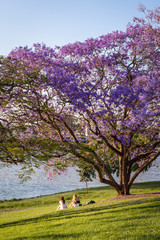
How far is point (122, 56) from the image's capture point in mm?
18453

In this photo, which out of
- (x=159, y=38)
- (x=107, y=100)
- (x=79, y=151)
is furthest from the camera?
(x=79, y=151)

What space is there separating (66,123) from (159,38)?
8.00 metres

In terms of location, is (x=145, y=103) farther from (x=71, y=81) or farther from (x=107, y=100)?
(x=71, y=81)

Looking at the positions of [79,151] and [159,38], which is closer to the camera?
[159,38]

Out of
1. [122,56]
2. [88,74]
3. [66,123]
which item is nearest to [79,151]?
[66,123]

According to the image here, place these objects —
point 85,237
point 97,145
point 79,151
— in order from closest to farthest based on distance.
Result: point 85,237 < point 79,151 < point 97,145

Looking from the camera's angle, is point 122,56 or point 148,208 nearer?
point 148,208

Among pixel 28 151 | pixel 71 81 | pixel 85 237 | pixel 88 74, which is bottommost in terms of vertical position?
pixel 85 237

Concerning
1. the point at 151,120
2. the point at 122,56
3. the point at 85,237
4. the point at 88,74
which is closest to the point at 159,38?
the point at 122,56

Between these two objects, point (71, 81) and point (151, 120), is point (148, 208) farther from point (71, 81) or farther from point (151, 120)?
point (71, 81)

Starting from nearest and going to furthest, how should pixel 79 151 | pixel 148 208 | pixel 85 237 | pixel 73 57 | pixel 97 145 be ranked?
pixel 85 237
pixel 148 208
pixel 73 57
pixel 79 151
pixel 97 145

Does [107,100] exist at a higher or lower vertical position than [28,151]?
higher

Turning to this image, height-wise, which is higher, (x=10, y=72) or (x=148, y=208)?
(x=10, y=72)

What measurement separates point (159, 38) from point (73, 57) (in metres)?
5.54
